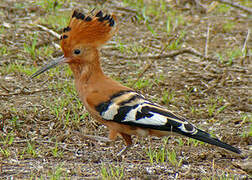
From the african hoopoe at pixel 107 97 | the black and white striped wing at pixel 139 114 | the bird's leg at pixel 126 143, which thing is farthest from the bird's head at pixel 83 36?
the bird's leg at pixel 126 143

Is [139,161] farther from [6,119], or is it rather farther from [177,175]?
[6,119]

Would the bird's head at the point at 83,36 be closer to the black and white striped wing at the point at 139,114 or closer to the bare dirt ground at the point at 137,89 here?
the black and white striped wing at the point at 139,114

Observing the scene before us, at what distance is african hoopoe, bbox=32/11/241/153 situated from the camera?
3.66 metres

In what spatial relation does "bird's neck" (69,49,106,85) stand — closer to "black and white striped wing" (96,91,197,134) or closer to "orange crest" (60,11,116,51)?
"orange crest" (60,11,116,51)

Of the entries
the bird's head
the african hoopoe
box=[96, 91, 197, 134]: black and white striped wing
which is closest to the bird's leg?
the african hoopoe

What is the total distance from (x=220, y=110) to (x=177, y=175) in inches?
62.5

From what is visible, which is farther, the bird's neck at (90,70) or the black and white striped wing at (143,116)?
the bird's neck at (90,70)

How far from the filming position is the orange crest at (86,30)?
3957 millimetres

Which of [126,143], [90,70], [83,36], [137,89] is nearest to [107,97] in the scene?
[90,70]

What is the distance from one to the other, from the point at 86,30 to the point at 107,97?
62 cm

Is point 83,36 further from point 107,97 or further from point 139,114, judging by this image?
point 139,114

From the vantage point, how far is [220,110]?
16.1 feet

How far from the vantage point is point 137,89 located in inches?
208

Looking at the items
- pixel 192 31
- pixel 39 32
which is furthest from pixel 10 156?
pixel 192 31
